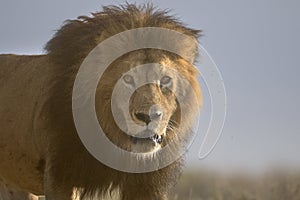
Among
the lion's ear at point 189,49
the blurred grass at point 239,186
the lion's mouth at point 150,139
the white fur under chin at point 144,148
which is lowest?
the blurred grass at point 239,186

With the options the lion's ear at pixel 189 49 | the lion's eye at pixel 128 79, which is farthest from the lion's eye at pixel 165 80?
Result: the lion's ear at pixel 189 49

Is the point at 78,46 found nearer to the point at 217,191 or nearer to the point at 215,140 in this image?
the point at 215,140

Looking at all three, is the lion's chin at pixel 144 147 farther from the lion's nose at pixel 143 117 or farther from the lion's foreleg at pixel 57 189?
the lion's foreleg at pixel 57 189

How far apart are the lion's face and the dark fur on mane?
338 millimetres

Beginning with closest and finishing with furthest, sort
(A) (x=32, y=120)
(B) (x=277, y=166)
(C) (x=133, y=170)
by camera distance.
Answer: (C) (x=133, y=170), (A) (x=32, y=120), (B) (x=277, y=166)

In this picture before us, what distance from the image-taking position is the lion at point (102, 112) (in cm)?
740

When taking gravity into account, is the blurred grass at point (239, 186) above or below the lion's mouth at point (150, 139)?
below

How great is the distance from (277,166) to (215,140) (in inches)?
242

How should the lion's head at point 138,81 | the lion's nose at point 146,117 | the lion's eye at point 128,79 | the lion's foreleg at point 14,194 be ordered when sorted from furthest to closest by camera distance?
the lion's foreleg at point 14,194
the lion's eye at point 128,79
the lion's head at point 138,81
the lion's nose at point 146,117

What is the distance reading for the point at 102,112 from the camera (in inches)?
297

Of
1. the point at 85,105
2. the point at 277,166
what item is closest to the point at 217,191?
the point at 277,166

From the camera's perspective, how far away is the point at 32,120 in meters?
8.43

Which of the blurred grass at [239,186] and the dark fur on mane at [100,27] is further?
the blurred grass at [239,186]

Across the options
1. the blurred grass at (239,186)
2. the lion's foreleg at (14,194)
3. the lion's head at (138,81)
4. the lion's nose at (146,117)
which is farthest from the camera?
the blurred grass at (239,186)
